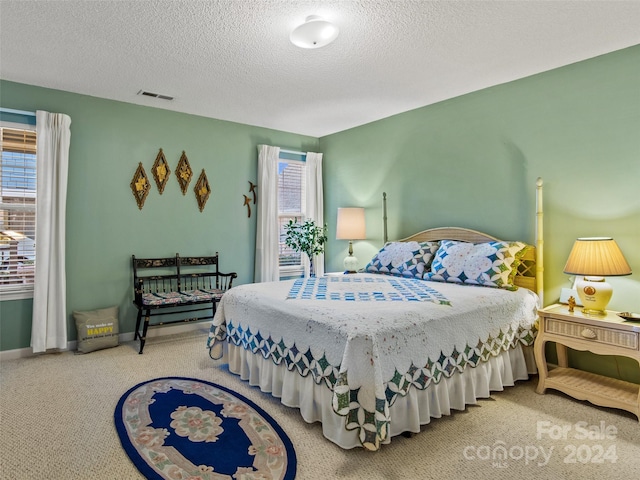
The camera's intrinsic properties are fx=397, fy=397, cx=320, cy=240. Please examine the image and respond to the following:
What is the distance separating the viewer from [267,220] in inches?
→ 200

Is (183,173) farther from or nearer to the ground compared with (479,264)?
farther from the ground

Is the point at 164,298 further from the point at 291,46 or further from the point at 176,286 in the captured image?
the point at 291,46

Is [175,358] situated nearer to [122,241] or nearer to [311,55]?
[122,241]

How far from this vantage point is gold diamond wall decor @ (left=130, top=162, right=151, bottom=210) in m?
4.25

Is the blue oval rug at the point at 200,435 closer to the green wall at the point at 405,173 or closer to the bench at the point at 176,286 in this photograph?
the bench at the point at 176,286

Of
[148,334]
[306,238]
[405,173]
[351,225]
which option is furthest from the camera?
[306,238]

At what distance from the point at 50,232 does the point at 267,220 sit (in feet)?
7.57

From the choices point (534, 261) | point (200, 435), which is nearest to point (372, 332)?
point (200, 435)

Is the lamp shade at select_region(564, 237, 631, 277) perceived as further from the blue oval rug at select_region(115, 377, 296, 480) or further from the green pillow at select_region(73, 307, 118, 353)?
the green pillow at select_region(73, 307, 118, 353)

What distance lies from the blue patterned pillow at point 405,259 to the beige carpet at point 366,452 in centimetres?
128

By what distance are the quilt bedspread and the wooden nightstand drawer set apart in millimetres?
251

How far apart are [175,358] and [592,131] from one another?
395 centimetres

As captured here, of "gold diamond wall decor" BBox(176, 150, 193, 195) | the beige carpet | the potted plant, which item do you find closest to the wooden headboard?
the beige carpet

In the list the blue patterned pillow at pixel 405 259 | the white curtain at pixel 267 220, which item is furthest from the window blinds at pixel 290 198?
the blue patterned pillow at pixel 405 259
